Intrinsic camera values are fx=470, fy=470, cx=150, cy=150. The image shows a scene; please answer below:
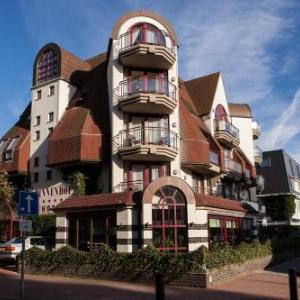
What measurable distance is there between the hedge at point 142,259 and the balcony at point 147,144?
7584 millimetres

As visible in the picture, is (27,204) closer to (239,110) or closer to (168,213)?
(168,213)

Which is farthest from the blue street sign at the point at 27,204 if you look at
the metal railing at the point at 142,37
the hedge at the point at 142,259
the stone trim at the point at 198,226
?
the metal railing at the point at 142,37

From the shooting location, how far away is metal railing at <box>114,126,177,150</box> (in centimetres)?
2761

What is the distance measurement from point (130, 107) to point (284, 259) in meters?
12.7

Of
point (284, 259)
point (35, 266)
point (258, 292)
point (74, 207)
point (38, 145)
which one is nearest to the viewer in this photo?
point (258, 292)

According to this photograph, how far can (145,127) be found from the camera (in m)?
27.9

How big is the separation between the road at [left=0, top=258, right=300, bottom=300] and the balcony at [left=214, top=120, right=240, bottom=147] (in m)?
16.1

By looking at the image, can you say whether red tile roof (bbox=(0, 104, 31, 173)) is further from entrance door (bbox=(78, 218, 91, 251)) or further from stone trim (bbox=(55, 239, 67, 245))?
entrance door (bbox=(78, 218, 91, 251))

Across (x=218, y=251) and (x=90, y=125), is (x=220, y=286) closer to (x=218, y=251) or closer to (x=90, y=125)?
(x=218, y=251)

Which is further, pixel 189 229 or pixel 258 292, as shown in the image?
pixel 189 229

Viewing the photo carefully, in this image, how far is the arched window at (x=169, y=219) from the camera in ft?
74.5

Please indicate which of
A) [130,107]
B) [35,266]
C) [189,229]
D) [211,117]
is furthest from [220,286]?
[211,117]

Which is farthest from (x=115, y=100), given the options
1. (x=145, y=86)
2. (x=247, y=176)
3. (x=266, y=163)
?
(x=266, y=163)

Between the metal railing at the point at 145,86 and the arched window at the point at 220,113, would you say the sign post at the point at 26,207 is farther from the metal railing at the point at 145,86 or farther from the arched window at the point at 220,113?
the arched window at the point at 220,113
